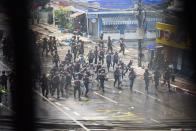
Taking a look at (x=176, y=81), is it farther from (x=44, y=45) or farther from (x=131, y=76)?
(x=44, y=45)

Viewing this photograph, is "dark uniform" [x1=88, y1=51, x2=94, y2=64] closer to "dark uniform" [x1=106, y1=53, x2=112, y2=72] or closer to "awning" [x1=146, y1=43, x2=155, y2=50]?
"dark uniform" [x1=106, y1=53, x2=112, y2=72]

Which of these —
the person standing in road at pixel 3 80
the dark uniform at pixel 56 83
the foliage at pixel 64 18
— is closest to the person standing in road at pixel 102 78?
the dark uniform at pixel 56 83

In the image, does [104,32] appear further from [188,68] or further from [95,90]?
[188,68]

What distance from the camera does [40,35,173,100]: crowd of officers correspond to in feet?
10.3

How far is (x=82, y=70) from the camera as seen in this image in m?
3.18

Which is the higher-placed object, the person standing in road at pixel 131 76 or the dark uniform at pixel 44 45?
the dark uniform at pixel 44 45

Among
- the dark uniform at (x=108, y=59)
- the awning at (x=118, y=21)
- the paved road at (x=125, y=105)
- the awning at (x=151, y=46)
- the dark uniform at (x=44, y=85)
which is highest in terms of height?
the awning at (x=118, y=21)

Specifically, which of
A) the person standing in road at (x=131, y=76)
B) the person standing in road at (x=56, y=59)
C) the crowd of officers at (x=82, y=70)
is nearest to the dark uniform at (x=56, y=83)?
the crowd of officers at (x=82, y=70)

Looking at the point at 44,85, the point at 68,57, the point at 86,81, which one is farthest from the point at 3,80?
the point at 86,81

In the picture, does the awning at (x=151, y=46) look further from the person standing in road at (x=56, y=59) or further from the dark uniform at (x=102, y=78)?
the person standing in road at (x=56, y=59)

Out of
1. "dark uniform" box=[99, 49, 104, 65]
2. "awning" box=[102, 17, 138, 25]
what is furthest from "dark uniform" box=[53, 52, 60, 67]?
"awning" box=[102, 17, 138, 25]

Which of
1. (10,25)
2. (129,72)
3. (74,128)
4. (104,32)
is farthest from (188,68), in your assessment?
(10,25)

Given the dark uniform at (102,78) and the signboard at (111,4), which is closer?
the signboard at (111,4)

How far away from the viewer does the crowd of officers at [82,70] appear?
314 cm
